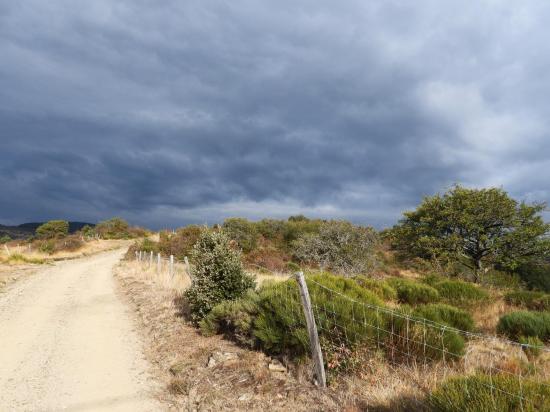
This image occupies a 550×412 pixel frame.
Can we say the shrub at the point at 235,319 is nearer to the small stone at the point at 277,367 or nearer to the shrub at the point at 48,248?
the small stone at the point at 277,367

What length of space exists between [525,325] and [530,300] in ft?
15.1

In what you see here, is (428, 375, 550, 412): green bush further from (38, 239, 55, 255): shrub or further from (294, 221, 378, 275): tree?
(38, 239, 55, 255): shrub

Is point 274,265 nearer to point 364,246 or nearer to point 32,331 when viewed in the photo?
point 364,246

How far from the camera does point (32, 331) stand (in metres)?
10.3

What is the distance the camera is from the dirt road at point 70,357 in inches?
238

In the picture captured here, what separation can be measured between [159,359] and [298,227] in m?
31.4

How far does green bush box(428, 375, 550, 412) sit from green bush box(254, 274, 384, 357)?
2083 millimetres

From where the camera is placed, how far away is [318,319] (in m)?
6.74

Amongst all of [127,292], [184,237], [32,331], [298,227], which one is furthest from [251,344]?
[298,227]

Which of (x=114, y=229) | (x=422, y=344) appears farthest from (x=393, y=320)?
(x=114, y=229)

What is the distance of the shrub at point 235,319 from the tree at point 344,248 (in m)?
13.8

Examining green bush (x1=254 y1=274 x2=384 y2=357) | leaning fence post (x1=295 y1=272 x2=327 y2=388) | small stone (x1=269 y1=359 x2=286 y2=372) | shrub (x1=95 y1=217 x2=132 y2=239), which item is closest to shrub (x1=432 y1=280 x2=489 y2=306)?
green bush (x1=254 y1=274 x2=384 y2=357)

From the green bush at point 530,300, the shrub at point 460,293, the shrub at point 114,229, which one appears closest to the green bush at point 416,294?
the shrub at point 460,293

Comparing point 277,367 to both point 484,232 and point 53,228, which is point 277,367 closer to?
point 484,232
